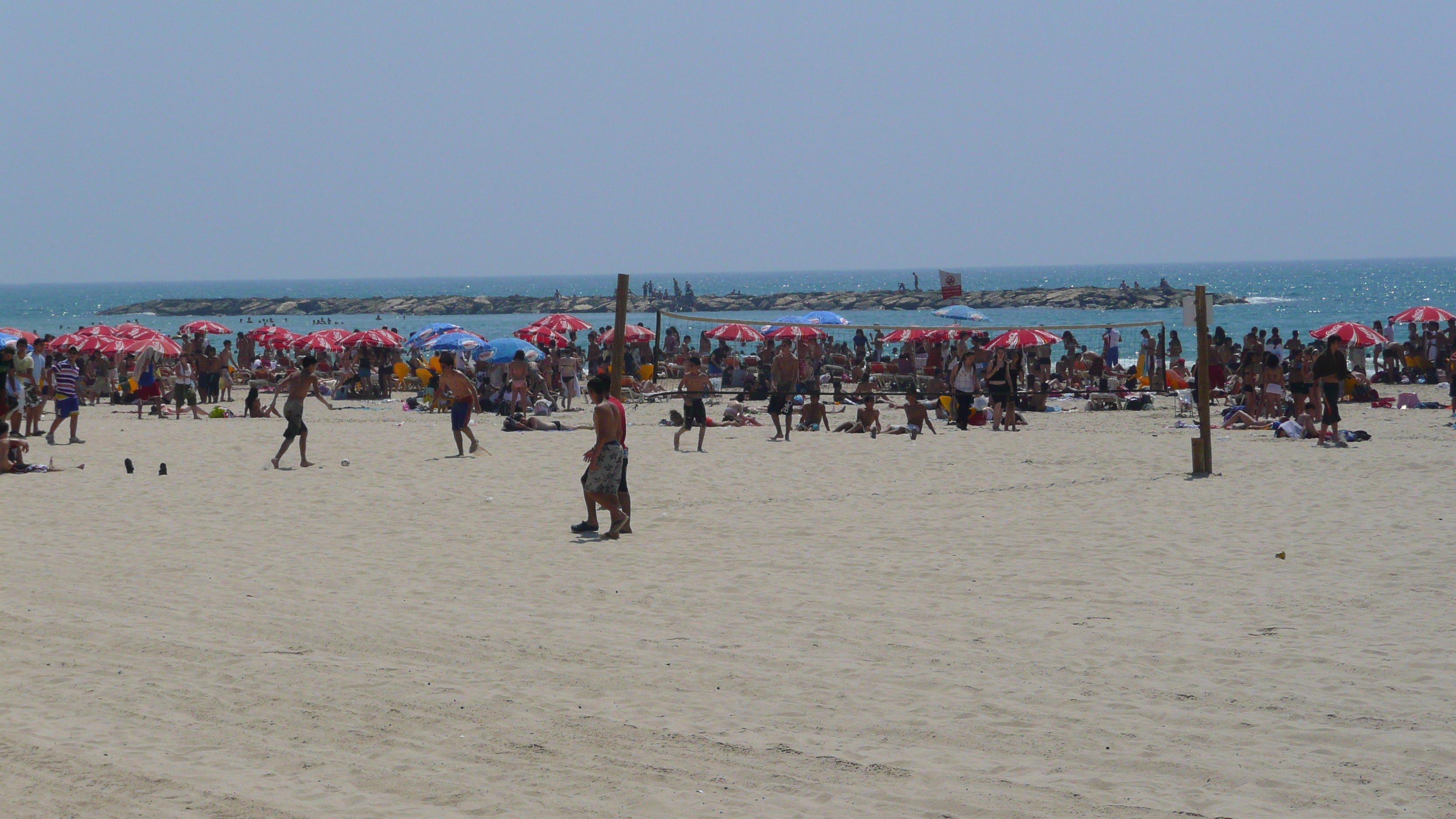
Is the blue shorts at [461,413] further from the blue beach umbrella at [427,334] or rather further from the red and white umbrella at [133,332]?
the red and white umbrella at [133,332]

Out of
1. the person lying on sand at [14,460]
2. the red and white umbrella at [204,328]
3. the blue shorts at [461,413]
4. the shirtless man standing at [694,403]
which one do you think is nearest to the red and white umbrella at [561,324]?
the red and white umbrella at [204,328]

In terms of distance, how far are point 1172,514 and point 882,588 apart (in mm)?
3277

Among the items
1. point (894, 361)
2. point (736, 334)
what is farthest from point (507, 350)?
point (894, 361)

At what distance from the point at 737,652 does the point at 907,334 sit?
59.3ft

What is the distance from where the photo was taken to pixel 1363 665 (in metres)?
5.27

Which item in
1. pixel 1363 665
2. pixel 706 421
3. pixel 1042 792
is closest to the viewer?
pixel 1042 792

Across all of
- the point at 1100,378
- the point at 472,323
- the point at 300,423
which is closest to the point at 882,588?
the point at 300,423

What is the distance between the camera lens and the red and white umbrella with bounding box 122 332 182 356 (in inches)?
819

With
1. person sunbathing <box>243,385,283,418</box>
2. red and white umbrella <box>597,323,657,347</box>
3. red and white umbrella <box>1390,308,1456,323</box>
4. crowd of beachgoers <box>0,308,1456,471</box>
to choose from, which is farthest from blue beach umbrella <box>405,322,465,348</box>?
red and white umbrella <box>1390,308,1456,323</box>

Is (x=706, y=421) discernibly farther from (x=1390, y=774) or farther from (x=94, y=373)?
(x=94, y=373)

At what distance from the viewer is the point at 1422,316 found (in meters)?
22.9

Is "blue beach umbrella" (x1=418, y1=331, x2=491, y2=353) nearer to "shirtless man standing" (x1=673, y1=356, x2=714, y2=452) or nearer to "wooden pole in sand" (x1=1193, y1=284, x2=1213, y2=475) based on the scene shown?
"shirtless man standing" (x1=673, y1=356, x2=714, y2=452)

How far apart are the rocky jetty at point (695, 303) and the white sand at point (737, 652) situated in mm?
64482

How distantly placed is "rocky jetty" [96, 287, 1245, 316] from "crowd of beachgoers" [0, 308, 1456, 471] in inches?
1896
